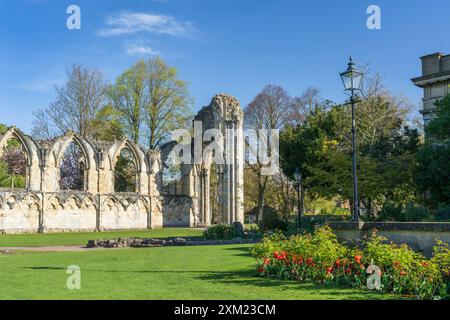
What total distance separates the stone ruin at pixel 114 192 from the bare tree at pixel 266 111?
751cm

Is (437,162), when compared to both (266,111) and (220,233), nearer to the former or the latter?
(220,233)

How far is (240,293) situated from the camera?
8984mm

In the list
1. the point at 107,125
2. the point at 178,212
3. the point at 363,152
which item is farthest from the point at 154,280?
the point at 107,125

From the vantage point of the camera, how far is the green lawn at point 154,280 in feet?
29.1

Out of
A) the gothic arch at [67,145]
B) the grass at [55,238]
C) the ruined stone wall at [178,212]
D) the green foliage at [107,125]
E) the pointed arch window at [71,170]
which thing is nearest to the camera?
the grass at [55,238]

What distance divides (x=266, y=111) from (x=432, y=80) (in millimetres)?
19339

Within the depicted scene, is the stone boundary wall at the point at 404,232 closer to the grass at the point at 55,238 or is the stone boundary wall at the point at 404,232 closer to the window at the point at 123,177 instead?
the grass at the point at 55,238

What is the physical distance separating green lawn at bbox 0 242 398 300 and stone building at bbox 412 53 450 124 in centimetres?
2500

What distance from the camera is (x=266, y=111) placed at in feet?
170

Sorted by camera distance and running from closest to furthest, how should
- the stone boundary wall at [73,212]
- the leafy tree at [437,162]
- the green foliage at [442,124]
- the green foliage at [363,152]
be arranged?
the leafy tree at [437,162] < the green foliage at [442,124] < the green foliage at [363,152] < the stone boundary wall at [73,212]

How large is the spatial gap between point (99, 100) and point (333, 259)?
42.6 metres

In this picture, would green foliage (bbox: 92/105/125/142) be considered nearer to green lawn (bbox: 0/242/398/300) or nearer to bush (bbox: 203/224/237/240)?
bush (bbox: 203/224/237/240)

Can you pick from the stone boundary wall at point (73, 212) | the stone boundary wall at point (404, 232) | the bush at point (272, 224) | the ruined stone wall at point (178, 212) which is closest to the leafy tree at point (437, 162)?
the bush at point (272, 224)
